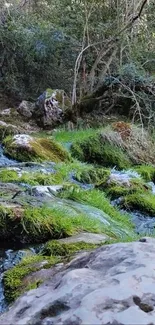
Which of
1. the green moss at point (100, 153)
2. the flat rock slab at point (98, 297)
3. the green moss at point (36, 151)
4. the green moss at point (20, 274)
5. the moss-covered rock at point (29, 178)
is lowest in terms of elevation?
the green moss at point (100, 153)

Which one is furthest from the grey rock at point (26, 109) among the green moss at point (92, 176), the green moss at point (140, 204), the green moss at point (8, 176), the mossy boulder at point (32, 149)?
the green moss at point (140, 204)

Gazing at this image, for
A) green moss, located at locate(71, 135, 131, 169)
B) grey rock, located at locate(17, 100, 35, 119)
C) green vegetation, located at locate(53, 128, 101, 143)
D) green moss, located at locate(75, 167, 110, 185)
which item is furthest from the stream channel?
grey rock, located at locate(17, 100, 35, 119)

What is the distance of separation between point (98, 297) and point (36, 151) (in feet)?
18.5

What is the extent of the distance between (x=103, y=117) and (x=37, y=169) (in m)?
4.65

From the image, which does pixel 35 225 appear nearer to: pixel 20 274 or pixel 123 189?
pixel 20 274

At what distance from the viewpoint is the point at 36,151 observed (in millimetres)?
7277

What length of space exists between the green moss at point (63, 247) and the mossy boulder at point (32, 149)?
379cm

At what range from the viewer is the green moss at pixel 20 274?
2.68m

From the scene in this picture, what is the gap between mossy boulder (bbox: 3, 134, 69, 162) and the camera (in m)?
Result: 7.22

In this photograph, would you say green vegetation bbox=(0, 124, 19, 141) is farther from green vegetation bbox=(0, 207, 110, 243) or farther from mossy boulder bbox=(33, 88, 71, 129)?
green vegetation bbox=(0, 207, 110, 243)

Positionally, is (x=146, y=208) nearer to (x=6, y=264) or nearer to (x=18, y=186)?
(x=18, y=186)

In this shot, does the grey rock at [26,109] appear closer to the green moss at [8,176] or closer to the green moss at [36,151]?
the green moss at [36,151]

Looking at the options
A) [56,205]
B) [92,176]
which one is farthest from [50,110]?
[56,205]

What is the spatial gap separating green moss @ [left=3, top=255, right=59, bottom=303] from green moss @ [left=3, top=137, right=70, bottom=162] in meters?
4.10
